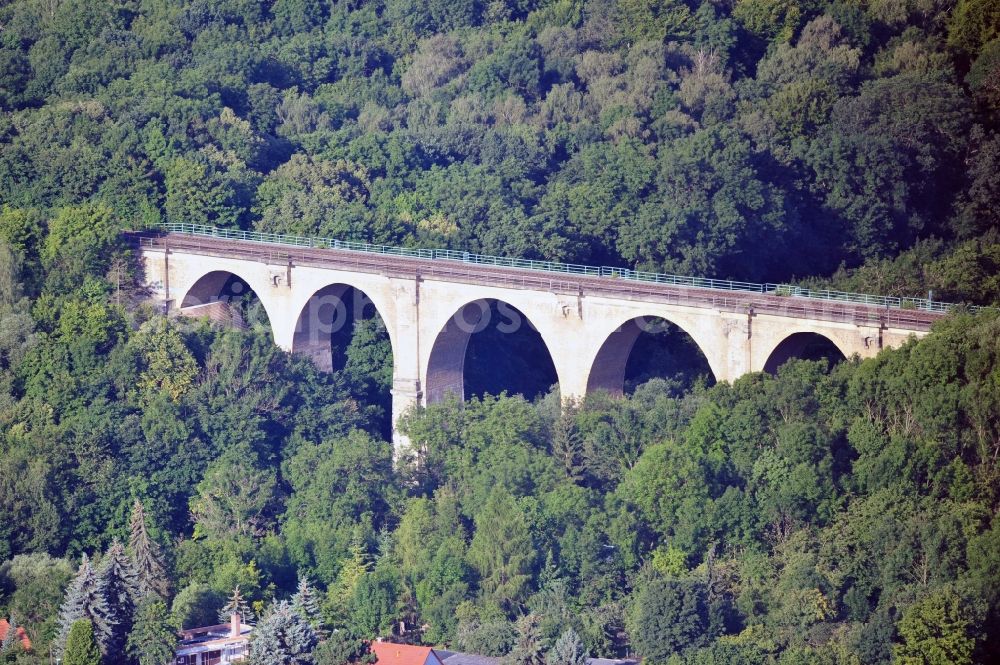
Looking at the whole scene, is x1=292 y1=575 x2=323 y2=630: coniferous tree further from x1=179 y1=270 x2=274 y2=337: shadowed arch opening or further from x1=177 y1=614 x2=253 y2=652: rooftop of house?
x1=179 y1=270 x2=274 y2=337: shadowed arch opening

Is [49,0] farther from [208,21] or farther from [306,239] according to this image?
[306,239]

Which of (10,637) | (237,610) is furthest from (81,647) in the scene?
(237,610)

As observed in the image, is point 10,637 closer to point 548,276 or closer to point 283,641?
point 283,641

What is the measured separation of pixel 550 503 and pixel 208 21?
116 feet

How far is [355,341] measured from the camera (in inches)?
2448

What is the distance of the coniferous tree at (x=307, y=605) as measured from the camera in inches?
1896

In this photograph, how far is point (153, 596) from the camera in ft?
161

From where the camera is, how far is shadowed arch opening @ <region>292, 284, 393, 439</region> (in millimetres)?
61875

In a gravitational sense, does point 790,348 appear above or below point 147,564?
above

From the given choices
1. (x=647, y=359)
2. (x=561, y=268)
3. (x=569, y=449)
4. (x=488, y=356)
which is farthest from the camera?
(x=488, y=356)

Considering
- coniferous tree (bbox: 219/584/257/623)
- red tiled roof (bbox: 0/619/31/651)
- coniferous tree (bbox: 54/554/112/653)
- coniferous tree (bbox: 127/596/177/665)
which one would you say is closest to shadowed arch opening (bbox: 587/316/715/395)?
coniferous tree (bbox: 219/584/257/623)

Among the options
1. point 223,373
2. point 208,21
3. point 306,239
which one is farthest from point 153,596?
point 208,21

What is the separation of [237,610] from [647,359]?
1698cm

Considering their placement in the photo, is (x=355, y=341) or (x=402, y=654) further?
(x=355, y=341)
